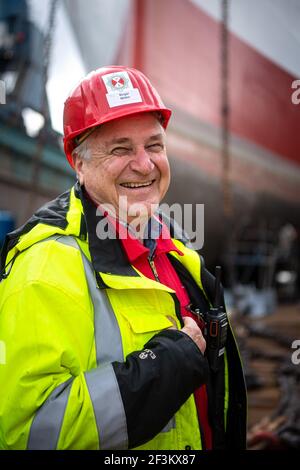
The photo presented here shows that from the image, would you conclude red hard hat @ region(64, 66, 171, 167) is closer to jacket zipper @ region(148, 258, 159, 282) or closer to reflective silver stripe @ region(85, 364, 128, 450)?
jacket zipper @ region(148, 258, 159, 282)

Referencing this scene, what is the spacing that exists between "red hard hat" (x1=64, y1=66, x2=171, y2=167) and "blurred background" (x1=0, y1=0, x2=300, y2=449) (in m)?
2.76

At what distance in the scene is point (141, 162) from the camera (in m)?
1.24

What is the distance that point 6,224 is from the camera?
2924 mm

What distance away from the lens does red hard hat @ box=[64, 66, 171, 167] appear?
1.23m

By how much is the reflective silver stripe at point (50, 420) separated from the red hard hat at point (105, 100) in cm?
71

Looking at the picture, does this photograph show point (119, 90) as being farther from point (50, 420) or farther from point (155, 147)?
point (50, 420)

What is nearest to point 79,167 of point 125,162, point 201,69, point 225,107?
point 125,162

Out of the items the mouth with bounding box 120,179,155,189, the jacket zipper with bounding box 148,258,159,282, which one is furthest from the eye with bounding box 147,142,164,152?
the jacket zipper with bounding box 148,258,159,282

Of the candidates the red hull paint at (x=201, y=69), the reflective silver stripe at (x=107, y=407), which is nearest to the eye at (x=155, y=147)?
the reflective silver stripe at (x=107, y=407)

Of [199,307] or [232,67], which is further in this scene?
[232,67]

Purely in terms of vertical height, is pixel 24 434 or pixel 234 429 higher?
pixel 24 434

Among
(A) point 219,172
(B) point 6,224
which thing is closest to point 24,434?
(B) point 6,224
